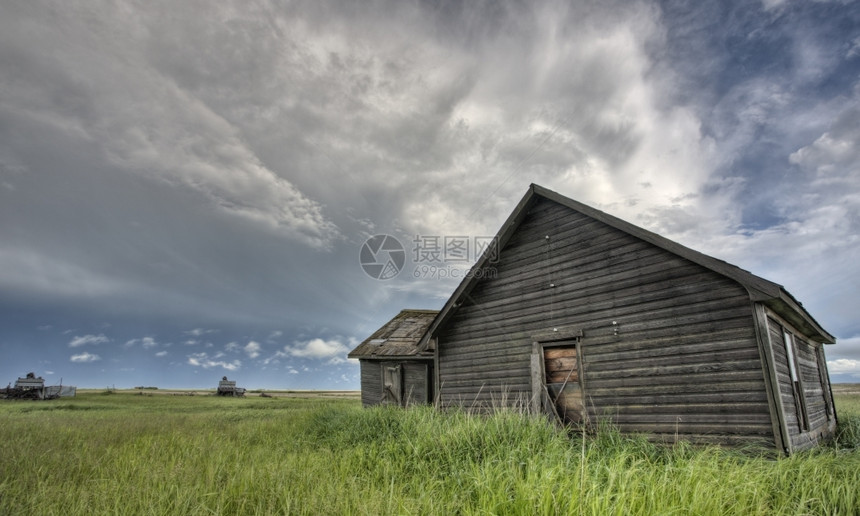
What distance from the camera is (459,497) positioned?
505 cm

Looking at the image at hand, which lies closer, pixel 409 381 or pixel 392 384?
pixel 409 381

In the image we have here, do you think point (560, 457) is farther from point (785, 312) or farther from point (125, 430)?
point (125, 430)

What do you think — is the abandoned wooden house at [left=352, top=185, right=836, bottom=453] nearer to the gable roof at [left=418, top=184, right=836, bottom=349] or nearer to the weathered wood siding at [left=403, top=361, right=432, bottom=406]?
the gable roof at [left=418, top=184, right=836, bottom=349]

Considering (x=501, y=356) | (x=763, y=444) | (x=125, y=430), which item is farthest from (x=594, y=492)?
(x=125, y=430)

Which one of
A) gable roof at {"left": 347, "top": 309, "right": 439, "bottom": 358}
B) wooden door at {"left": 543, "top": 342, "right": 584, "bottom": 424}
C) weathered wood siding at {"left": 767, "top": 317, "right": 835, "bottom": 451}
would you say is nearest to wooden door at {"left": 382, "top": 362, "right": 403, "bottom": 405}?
gable roof at {"left": 347, "top": 309, "right": 439, "bottom": 358}

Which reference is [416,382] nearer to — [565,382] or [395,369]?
[395,369]

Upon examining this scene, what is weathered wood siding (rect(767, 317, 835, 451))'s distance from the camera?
896cm

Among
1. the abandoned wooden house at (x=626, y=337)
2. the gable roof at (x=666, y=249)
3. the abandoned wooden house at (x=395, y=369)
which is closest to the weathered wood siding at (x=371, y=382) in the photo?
the abandoned wooden house at (x=395, y=369)

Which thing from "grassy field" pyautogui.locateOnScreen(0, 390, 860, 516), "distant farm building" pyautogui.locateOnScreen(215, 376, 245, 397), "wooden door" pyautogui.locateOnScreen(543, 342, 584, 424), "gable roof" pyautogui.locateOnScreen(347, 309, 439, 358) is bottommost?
"distant farm building" pyautogui.locateOnScreen(215, 376, 245, 397)

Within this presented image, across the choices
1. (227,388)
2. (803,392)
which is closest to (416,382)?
(803,392)

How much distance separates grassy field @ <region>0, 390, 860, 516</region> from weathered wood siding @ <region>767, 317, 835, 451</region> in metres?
1.68

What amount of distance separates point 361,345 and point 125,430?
1070 cm

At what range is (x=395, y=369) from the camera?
19484 mm

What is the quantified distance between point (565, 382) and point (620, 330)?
2.00 metres
